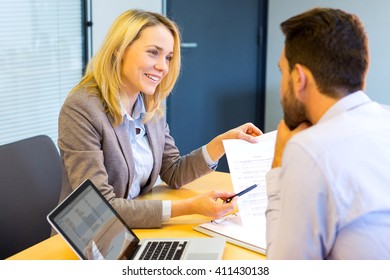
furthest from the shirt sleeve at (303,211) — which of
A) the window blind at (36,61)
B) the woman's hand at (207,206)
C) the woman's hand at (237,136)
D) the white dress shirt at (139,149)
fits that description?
the window blind at (36,61)

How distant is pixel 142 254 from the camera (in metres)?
1.54

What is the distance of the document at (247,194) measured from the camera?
5.51ft

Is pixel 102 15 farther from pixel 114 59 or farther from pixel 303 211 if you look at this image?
pixel 303 211

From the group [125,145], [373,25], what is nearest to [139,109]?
[125,145]

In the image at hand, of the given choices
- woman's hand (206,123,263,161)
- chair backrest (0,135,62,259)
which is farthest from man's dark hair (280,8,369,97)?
chair backrest (0,135,62,259)

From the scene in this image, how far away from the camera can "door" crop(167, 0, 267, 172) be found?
421 centimetres

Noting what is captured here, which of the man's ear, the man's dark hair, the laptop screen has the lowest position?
Answer: the laptop screen

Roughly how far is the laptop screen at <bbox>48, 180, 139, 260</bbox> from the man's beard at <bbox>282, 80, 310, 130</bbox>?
21.6 inches

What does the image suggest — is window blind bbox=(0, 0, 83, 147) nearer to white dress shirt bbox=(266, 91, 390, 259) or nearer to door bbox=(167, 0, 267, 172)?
door bbox=(167, 0, 267, 172)

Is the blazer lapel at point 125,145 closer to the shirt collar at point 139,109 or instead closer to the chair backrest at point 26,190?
the shirt collar at point 139,109

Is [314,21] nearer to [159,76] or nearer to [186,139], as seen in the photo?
[159,76]

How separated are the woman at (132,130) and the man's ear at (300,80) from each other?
0.66 meters
